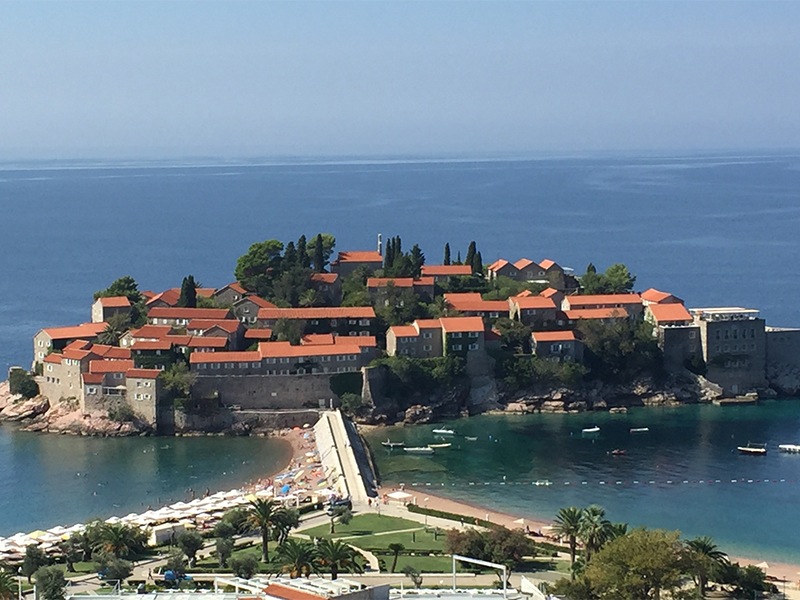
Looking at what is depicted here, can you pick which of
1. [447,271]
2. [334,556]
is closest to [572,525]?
[334,556]

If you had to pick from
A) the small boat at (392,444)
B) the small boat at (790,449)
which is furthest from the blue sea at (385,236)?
the small boat at (392,444)

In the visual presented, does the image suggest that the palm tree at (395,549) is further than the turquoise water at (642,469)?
No

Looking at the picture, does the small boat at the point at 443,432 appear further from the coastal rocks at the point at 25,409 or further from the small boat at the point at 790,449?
the coastal rocks at the point at 25,409

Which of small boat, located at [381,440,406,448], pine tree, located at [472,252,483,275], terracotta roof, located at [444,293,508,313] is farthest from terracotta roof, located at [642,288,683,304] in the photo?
small boat, located at [381,440,406,448]

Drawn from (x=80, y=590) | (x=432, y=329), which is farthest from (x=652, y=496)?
(x=80, y=590)

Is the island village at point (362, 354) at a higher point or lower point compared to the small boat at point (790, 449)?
higher

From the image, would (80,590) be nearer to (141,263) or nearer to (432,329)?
(432,329)
